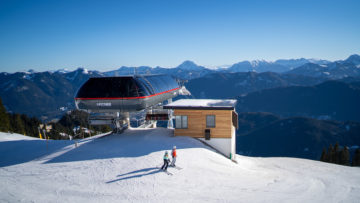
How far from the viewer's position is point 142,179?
15094 millimetres

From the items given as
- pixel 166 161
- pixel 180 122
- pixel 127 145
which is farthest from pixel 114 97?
pixel 166 161

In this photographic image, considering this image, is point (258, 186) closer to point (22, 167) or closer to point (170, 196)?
point (170, 196)

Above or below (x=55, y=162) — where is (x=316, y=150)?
below

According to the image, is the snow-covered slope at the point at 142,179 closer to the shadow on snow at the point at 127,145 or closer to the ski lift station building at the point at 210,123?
the shadow on snow at the point at 127,145

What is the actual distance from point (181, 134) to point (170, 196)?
12661 millimetres

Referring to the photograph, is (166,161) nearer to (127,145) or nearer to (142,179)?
(142,179)

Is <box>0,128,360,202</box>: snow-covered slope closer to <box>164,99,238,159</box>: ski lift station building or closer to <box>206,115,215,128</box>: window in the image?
<box>164,99,238,159</box>: ski lift station building

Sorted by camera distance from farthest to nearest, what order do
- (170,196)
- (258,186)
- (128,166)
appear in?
(128,166) < (258,186) < (170,196)

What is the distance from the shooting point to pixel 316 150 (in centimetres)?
17825

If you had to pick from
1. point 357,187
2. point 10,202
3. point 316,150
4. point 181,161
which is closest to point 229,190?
point 181,161

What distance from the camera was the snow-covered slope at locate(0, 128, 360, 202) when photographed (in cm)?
1322

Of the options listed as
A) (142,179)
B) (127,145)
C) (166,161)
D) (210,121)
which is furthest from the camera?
(210,121)

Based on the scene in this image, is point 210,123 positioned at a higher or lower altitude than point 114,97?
lower

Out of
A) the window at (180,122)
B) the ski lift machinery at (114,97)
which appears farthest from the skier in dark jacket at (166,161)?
the window at (180,122)
